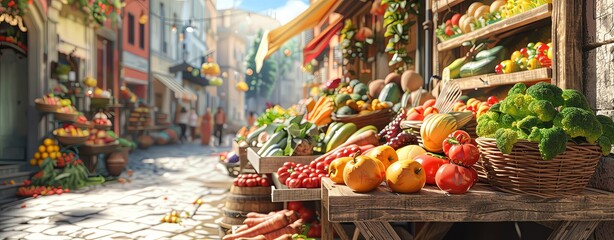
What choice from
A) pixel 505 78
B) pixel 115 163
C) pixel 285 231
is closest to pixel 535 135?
pixel 505 78

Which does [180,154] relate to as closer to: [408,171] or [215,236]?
[215,236]

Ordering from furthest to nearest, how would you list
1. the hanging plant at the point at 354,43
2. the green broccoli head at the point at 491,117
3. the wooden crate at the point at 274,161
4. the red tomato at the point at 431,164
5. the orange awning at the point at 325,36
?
the orange awning at the point at 325,36
the hanging plant at the point at 354,43
the wooden crate at the point at 274,161
the red tomato at the point at 431,164
the green broccoli head at the point at 491,117

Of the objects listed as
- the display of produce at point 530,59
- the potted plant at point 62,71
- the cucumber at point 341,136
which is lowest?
the cucumber at point 341,136

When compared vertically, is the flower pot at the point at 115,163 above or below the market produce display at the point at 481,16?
below

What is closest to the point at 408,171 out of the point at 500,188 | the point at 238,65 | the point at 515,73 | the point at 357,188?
the point at 357,188

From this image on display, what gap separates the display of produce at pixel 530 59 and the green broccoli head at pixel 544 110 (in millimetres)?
835

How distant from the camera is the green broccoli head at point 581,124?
2.51 m

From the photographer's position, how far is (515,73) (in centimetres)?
380

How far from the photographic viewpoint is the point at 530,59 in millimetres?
3674

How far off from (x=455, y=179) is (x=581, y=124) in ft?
2.20

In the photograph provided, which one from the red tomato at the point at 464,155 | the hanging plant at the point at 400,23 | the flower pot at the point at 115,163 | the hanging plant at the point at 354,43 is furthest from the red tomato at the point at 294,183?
the flower pot at the point at 115,163

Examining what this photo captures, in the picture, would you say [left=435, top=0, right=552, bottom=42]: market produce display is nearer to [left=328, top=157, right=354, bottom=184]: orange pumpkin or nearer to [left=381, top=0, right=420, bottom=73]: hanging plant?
[left=381, top=0, right=420, bottom=73]: hanging plant

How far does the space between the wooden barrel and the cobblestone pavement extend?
0.46 metres

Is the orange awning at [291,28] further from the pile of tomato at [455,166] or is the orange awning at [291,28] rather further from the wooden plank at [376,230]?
the wooden plank at [376,230]
